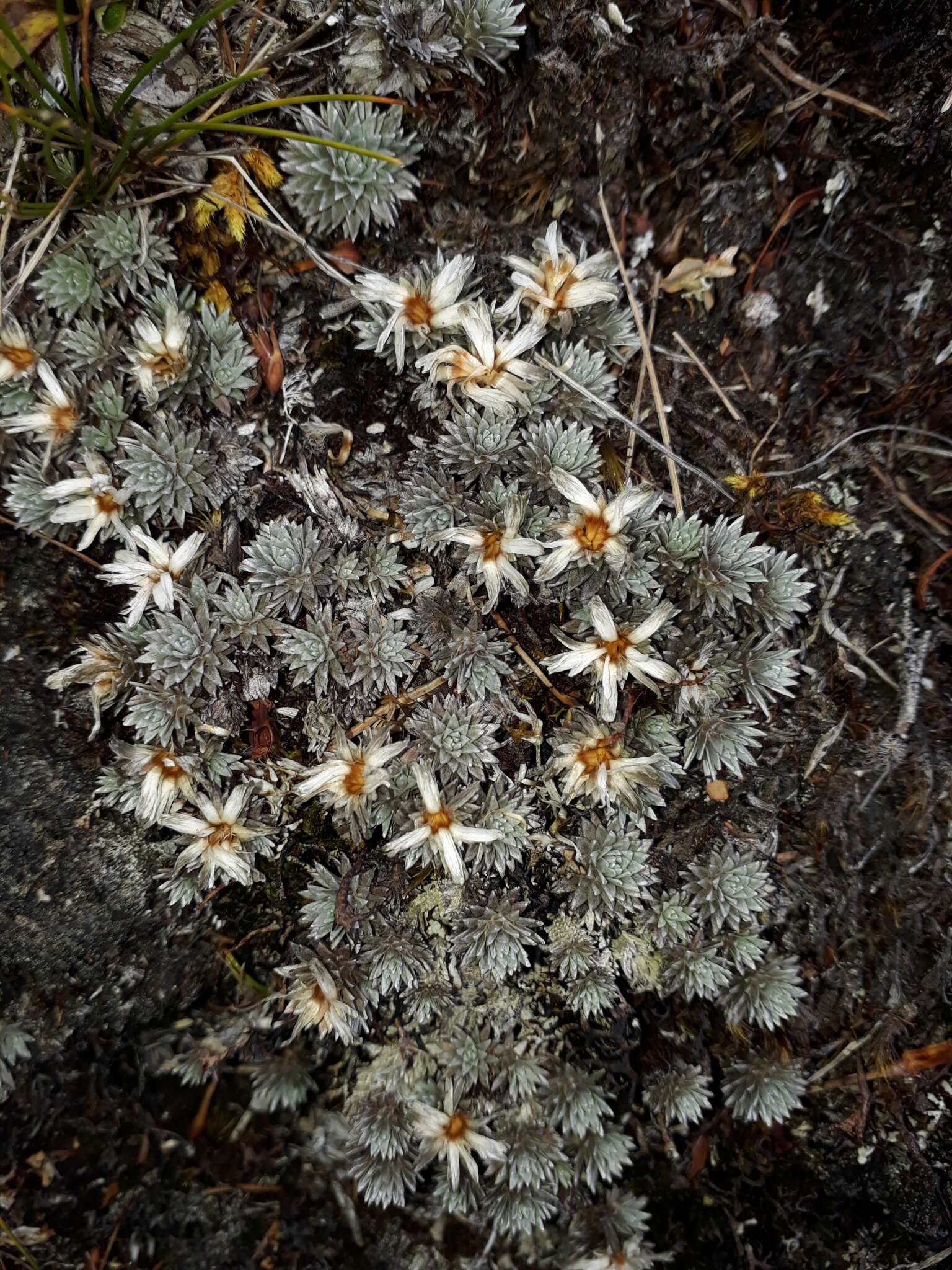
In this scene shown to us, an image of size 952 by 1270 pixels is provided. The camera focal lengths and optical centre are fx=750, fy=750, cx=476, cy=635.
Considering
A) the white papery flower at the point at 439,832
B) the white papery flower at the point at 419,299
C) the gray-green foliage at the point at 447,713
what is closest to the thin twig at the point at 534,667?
the gray-green foliage at the point at 447,713

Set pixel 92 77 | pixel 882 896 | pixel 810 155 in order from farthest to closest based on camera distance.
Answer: pixel 882 896
pixel 810 155
pixel 92 77

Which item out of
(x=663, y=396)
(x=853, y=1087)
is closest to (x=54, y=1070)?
(x=853, y=1087)

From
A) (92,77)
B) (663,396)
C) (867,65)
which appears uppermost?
(92,77)

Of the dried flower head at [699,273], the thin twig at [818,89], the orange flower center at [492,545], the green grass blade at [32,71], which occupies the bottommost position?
the orange flower center at [492,545]

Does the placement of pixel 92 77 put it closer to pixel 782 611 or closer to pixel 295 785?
pixel 295 785

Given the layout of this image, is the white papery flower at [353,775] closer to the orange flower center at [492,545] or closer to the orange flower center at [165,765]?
the orange flower center at [165,765]

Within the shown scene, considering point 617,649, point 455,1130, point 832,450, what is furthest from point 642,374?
point 455,1130

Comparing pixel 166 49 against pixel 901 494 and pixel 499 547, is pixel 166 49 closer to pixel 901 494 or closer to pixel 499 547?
pixel 499 547

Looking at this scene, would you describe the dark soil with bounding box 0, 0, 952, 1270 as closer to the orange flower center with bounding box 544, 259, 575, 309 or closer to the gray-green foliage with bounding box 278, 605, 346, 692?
the orange flower center with bounding box 544, 259, 575, 309
